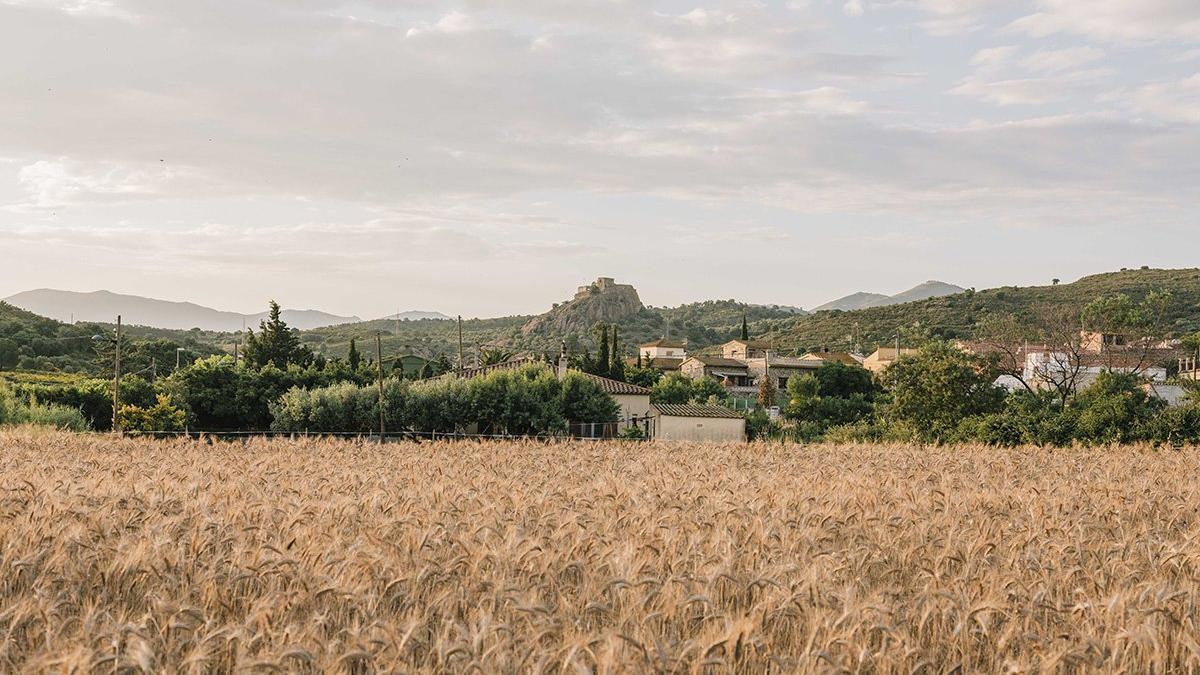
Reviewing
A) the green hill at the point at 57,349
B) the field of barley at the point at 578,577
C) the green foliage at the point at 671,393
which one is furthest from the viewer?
the green hill at the point at 57,349

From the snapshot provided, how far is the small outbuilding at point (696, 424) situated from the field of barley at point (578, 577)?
3649 cm

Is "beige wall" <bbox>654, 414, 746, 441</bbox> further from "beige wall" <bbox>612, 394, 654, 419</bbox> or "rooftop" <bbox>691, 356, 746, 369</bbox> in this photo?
"rooftop" <bbox>691, 356, 746, 369</bbox>

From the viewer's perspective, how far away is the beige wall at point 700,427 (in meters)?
48.1

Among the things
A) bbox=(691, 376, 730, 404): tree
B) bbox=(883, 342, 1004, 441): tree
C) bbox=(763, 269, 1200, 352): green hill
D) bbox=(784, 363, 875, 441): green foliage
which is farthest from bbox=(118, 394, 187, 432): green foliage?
bbox=(763, 269, 1200, 352): green hill

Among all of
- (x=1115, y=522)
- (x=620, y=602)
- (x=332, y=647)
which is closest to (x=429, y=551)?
(x=620, y=602)

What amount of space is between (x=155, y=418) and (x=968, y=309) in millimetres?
109862

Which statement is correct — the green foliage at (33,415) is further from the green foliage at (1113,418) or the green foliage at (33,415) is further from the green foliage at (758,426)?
the green foliage at (1113,418)

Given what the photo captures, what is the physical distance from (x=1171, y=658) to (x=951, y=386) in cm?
4250

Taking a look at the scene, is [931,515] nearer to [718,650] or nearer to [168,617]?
[718,650]

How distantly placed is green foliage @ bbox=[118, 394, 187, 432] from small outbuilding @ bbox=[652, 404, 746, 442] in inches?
797

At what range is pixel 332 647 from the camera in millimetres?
4262

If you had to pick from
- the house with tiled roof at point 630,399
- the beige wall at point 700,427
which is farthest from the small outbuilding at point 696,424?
the house with tiled roof at point 630,399

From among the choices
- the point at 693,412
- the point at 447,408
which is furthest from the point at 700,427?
the point at 447,408

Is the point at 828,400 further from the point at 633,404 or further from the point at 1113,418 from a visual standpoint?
the point at 1113,418
